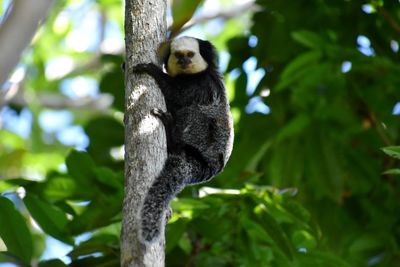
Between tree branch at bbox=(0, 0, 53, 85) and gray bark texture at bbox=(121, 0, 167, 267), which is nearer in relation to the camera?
tree branch at bbox=(0, 0, 53, 85)

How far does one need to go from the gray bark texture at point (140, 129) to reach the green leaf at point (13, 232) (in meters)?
1.03

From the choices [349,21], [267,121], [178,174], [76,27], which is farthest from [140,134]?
[76,27]

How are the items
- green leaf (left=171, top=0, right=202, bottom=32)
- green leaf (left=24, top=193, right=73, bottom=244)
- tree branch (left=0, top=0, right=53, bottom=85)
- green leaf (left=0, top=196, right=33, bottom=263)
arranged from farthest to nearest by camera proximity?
green leaf (left=24, top=193, right=73, bottom=244) → green leaf (left=0, top=196, right=33, bottom=263) → green leaf (left=171, top=0, right=202, bottom=32) → tree branch (left=0, top=0, right=53, bottom=85)

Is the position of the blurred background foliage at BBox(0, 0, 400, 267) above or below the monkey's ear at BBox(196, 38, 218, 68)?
below

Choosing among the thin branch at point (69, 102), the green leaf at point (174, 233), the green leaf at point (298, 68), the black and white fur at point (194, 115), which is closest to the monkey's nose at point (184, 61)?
the black and white fur at point (194, 115)

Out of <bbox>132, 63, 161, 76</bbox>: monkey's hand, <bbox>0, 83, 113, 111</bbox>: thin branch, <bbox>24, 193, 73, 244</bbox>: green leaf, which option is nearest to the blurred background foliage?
<bbox>24, 193, 73, 244</bbox>: green leaf

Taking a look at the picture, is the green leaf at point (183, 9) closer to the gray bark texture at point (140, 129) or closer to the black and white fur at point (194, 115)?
the gray bark texture at point (140, 129)

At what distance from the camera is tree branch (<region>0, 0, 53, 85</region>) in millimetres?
1996

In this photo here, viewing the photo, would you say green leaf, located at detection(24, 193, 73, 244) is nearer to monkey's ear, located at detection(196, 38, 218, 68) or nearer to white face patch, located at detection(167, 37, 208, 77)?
white face patch, located at detection(167, 37, 208, 77)

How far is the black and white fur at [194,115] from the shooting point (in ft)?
12.7

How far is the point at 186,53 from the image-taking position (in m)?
4.51

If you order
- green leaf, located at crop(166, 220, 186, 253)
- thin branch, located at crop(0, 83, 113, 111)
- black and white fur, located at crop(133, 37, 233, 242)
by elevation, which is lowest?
thin branch, located at crop(0, 83, 113, 111)

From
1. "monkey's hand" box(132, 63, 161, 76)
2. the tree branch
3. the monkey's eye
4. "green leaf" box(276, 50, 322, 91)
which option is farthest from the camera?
"green leaf" box(276, 50, 322, 91)

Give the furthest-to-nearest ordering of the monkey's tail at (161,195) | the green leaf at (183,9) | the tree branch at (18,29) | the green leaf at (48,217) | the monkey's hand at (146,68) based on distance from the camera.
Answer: the green leaf at (48,217)
the green leaf at (183,9)
the monkey's hand at (146,68)
the monkey's tail at (161,195)
the tree branch at (18,29)
